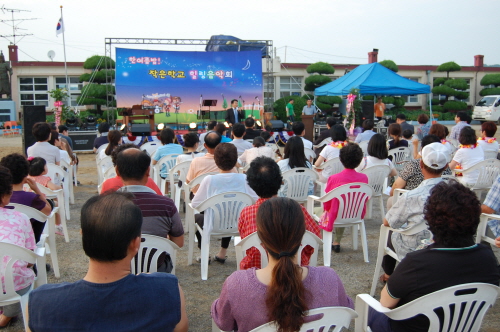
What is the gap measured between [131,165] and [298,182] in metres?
2.22

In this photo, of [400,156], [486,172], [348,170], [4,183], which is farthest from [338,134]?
[4,183]

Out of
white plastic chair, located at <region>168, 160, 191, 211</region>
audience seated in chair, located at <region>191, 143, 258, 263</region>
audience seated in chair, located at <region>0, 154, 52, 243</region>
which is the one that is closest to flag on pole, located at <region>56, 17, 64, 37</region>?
white plastic chair, located at <region>168, 160, 191, 211</region>

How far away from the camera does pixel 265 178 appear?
102 inches

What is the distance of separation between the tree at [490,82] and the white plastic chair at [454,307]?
26738mm

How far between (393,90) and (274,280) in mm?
11405

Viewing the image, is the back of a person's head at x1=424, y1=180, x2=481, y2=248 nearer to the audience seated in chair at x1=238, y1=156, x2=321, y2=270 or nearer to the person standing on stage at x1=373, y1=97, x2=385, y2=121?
the audience seated in chair at x1=238, y1=156, x2=321, y2=270

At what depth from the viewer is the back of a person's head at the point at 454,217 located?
5.82 ft

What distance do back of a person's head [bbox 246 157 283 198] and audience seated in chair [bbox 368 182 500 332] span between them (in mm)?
948

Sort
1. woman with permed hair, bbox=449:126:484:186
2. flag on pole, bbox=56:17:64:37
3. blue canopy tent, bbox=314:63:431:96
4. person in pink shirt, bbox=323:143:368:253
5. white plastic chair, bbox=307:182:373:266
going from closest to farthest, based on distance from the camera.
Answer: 1. white plastic chair, bbox=307:182:373:266
2. person in pink shirt, bbox=323:143:368:253
3. woman with permed hair, bbox=449:126:484:186
4. blue canopy tent, bbox=314:63:431:96
5. flag on pole, bbox=56:17:64:37

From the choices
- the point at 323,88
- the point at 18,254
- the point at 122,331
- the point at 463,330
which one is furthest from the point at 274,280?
the point at 323,88

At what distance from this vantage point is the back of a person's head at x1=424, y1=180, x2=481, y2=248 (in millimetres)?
1775

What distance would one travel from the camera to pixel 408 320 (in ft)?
5.93

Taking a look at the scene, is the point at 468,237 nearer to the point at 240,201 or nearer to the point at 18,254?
the point at 240,201

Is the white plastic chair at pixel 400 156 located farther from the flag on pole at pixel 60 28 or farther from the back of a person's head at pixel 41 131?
the flag on pole at pixel 60 28
